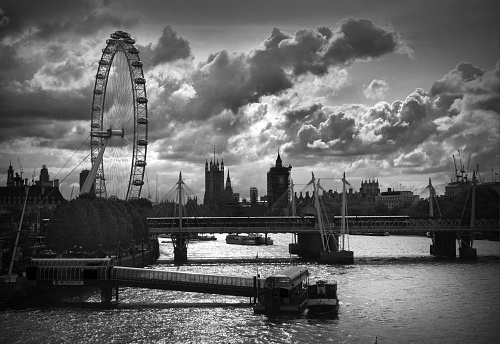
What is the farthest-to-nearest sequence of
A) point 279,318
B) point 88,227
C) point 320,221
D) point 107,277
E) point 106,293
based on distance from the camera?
point 320,221 < point 88,227 < point 107,277 < point 106,293 < point 279,318

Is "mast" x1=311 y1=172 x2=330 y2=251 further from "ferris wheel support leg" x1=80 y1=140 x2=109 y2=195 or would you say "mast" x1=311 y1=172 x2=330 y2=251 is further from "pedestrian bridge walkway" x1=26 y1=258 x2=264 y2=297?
"pedestrian bridge walkway" x1=26 y1=258 x2=264 y2=297

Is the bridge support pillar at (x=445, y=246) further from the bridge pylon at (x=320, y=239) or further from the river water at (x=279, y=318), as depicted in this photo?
the river water at (x=279, y=318)

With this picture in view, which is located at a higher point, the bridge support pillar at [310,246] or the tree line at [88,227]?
the tree line at [88,227]

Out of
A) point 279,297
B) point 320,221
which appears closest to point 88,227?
point 279,297

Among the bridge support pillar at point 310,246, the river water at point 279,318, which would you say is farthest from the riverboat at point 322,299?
the bridge support pillar at point 310,246

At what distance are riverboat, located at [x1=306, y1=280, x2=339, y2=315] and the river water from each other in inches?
56.5

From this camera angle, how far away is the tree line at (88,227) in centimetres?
8144

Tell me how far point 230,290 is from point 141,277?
8.24 meters

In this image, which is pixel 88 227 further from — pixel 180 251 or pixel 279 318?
pixel 279 318

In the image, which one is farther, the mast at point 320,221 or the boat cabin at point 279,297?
the mast at point 320,221

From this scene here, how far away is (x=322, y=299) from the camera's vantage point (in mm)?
56188

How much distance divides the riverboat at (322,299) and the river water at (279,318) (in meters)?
1.44

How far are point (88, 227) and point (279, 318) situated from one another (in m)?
36.7

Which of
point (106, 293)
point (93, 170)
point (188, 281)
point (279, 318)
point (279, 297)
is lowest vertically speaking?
point (279, 318)
